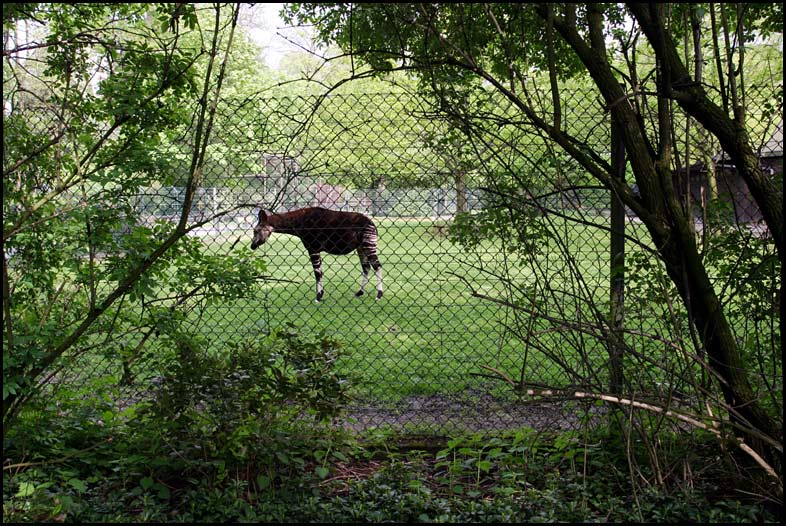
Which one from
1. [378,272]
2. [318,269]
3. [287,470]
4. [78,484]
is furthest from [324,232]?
[78,484]

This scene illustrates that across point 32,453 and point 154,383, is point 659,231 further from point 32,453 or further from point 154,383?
point 32,453

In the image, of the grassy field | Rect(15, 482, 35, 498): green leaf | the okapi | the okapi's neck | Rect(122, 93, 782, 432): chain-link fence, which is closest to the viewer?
Rect(15, 482, 35, 498): green leaf

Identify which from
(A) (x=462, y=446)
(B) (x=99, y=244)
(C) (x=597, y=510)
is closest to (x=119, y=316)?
(B) (x=99, y=244)

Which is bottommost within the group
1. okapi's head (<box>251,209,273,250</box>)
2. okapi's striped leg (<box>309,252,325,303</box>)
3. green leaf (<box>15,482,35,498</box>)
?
green leaf (<box>15,482,35,498</box>)

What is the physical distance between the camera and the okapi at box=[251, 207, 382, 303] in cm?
638

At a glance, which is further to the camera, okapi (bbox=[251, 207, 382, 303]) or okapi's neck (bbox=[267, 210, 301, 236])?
okapi (bbox=[251, 207, 382, 303])

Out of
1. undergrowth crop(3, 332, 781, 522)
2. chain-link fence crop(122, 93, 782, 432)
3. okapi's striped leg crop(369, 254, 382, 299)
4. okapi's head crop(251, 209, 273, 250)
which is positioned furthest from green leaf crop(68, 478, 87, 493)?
okapi's striped leg crop(369, 254, 382, 299)

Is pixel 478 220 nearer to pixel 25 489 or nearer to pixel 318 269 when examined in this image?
pixel 25 489

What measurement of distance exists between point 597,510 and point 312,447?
59.7 inches

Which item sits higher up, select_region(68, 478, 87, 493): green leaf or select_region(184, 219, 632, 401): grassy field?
select_region(184, 219, 632, 401): grassy field

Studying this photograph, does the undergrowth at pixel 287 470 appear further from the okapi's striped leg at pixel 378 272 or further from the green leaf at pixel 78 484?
the okapi's striped leg at pixel 378 272

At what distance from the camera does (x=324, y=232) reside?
7.15 meters

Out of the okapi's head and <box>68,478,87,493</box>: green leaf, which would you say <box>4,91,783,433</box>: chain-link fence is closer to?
the okapi's head

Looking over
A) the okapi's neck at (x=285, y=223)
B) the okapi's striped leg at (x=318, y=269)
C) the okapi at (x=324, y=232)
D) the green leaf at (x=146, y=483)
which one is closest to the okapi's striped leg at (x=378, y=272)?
the okapi at (x=324, y=232)
